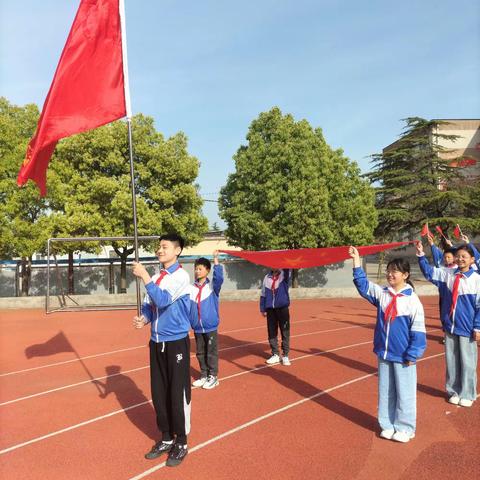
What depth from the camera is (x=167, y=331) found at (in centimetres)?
405

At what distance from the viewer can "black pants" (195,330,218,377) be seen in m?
6.42

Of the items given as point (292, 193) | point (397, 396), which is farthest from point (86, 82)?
point (292, 193)

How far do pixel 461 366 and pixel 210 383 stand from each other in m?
3.31

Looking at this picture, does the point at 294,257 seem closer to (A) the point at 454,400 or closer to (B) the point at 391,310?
(B) the point at 391,310

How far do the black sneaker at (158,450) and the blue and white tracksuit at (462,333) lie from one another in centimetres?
353

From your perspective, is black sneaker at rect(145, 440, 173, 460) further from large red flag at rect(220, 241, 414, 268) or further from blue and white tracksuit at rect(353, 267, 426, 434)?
large red flag at rect(220, 241, 414, 268)

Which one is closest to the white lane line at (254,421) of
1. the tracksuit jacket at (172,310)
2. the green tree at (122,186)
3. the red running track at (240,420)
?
the red running track at (240,420)

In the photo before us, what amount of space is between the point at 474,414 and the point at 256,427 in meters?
2.50

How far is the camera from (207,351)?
21.2ft

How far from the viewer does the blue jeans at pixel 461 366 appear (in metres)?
5.31

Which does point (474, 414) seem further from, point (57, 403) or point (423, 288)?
point (423, 288)

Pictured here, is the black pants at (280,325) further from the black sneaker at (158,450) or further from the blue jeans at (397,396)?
the black sneaker at (158,450)

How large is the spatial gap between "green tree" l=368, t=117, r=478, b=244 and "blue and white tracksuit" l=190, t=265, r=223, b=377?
21742 millimetres

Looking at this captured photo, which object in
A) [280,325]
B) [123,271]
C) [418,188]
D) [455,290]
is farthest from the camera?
[418,188]
